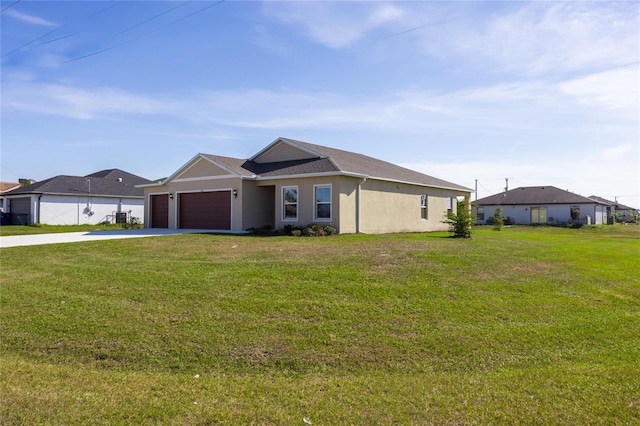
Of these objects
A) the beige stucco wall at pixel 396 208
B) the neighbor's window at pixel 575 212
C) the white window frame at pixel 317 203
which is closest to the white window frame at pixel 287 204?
the white window frame at pixel 317 203

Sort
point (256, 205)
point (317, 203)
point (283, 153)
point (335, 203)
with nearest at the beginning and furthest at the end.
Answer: point (335, 203), point (317, 203), point (256, 205), point (283, 153)

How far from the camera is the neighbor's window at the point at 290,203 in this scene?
2077 centimetres

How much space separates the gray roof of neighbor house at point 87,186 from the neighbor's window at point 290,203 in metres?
23.0

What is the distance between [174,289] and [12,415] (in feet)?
14.0

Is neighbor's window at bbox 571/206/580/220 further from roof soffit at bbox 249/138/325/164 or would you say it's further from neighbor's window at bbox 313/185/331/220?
neighbor's window at bbox 313/185/331/220

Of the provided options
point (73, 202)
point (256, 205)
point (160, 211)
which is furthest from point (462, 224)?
point (73, 202)

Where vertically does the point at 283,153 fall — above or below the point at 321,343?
above

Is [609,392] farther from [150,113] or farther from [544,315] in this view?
[150,113]

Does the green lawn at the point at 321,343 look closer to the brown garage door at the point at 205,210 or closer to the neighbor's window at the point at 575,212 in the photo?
the brown garage door at the point at 205,210

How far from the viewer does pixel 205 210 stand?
2352 cm

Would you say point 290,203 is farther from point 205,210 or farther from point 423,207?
point 423,207

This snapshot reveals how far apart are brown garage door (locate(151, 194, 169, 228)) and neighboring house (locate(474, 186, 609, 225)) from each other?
28065mm

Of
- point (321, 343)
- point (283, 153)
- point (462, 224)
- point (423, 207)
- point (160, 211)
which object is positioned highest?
point (283, 153)

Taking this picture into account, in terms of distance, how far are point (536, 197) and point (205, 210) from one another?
36328 millimetres
